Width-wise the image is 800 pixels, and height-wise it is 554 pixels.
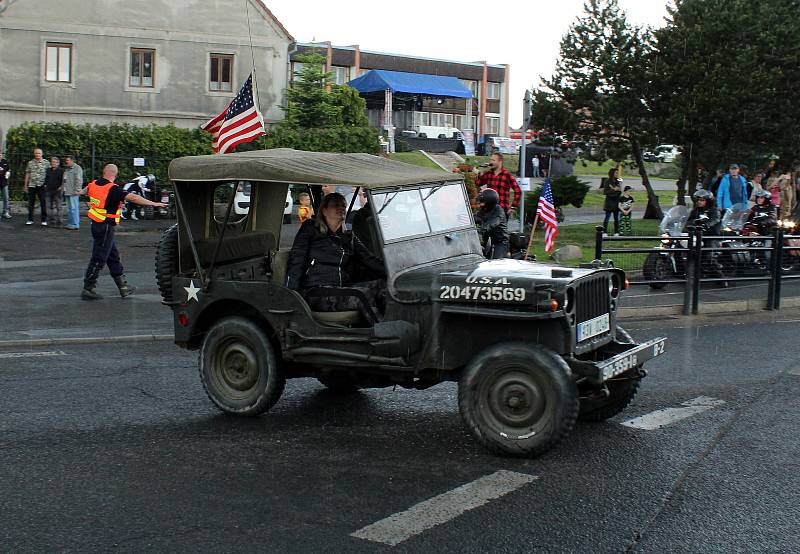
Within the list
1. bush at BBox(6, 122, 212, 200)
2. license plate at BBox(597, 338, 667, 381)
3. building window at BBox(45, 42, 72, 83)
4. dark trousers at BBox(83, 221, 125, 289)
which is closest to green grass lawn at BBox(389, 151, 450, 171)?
bush at BBox(6, 122, 212, 200)

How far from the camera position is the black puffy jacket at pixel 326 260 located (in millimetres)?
7621

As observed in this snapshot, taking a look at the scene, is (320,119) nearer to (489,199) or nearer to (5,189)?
(5,189)

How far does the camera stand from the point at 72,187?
83.5ft

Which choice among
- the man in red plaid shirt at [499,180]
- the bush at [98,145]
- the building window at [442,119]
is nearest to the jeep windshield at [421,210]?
the man in red plaid shirt at [499,180]

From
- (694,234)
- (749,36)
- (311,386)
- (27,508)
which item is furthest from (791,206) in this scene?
(27,508)

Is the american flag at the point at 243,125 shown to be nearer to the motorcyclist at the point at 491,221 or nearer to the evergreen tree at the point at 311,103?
the motorcyclist at the point at 491,221

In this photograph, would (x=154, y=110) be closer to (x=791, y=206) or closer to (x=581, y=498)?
(x=791, y=206)

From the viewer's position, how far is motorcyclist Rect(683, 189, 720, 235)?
1703 cm

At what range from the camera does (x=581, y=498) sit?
18.8 feet

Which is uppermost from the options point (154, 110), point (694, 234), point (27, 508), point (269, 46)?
point (269, 46)

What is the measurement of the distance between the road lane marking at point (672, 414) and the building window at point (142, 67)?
32168 mm

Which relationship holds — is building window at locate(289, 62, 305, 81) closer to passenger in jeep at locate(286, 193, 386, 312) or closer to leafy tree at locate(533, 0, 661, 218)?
leafy tree at locate(533, 0, 661, 218)

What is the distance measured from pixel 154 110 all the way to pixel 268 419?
3155 centimetres

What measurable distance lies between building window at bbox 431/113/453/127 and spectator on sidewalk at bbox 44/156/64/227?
44.0 m
